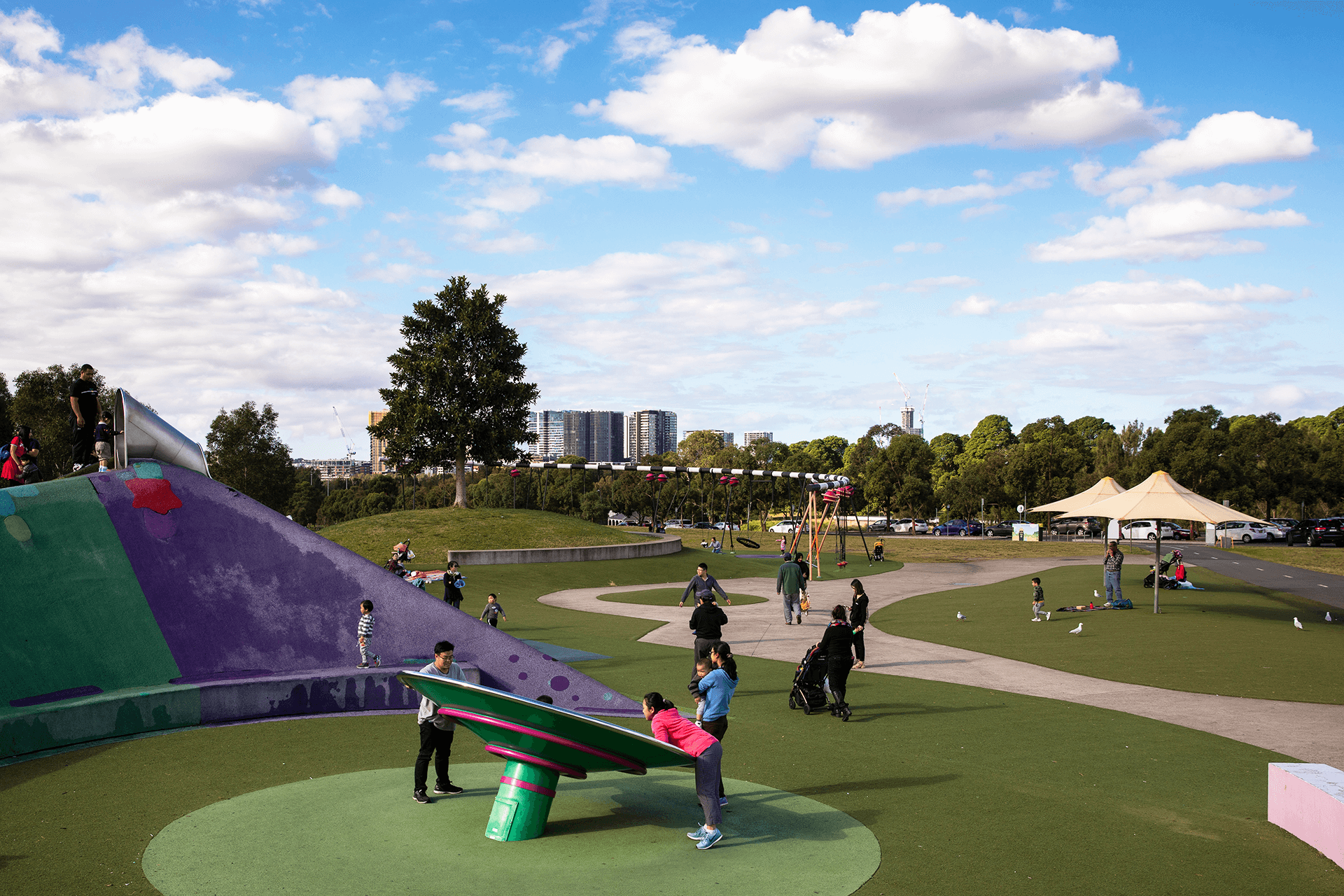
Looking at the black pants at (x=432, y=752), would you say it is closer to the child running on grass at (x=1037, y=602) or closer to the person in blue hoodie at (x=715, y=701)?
the person in blue hoodie at (x=715, y=701)

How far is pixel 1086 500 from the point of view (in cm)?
3028

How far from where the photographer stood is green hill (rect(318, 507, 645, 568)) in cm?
4044

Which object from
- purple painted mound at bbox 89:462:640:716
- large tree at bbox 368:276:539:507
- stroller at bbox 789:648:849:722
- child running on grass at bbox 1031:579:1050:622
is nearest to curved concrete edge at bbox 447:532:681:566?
large tree at bbox 368:276:539:507

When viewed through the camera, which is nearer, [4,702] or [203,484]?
[4,702]

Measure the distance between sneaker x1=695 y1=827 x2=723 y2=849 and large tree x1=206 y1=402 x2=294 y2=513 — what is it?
223 ft

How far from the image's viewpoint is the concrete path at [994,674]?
41.2 ft

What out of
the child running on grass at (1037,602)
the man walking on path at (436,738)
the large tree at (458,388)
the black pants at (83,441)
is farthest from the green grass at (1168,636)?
the large tree at (458,388)

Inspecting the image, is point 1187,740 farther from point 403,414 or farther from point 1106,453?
point 1106,453

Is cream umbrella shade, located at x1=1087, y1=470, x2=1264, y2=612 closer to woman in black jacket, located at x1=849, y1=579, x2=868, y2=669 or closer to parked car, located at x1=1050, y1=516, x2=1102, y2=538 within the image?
woman in black jacket, located at x1=849, y1=579, x2=868, y2=669

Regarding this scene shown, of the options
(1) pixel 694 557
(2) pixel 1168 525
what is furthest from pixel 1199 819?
(2) pixel 1168 525

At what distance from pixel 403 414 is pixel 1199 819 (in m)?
45.2

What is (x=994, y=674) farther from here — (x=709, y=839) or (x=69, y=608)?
(x=69, y=608)

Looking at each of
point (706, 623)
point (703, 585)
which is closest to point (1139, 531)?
point (703, 585)

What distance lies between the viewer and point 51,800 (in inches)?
360
